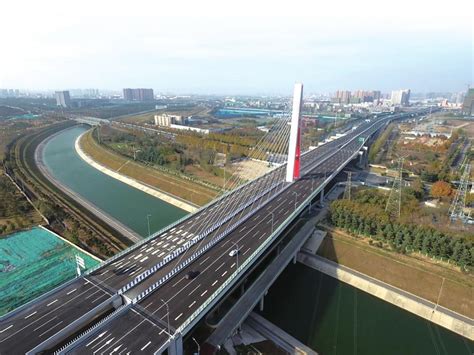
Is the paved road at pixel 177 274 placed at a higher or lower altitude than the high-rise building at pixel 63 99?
lower

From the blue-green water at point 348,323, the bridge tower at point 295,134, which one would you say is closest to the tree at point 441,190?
the bridge tower at point 295,134

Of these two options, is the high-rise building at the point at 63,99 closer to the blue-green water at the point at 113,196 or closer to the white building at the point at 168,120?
the white building at the point at 168,120

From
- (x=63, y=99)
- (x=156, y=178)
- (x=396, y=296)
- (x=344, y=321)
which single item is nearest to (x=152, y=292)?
(x=344, y=321)

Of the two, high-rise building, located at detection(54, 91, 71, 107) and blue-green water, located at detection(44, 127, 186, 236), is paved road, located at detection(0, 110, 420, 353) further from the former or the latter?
high-rise building, located at detection(54, 91, 71, 107)

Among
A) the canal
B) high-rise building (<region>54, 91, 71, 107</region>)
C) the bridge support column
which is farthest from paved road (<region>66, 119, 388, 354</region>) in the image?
high-rise building (<region>54, 91, 71, 107</region>)

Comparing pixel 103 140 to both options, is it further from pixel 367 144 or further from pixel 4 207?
pixel 367 144

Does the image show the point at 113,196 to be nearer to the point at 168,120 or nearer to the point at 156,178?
the point at 156,178

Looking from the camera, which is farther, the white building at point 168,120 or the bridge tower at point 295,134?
the white building at point 168,120

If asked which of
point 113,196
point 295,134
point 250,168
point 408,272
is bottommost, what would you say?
point 113,196
